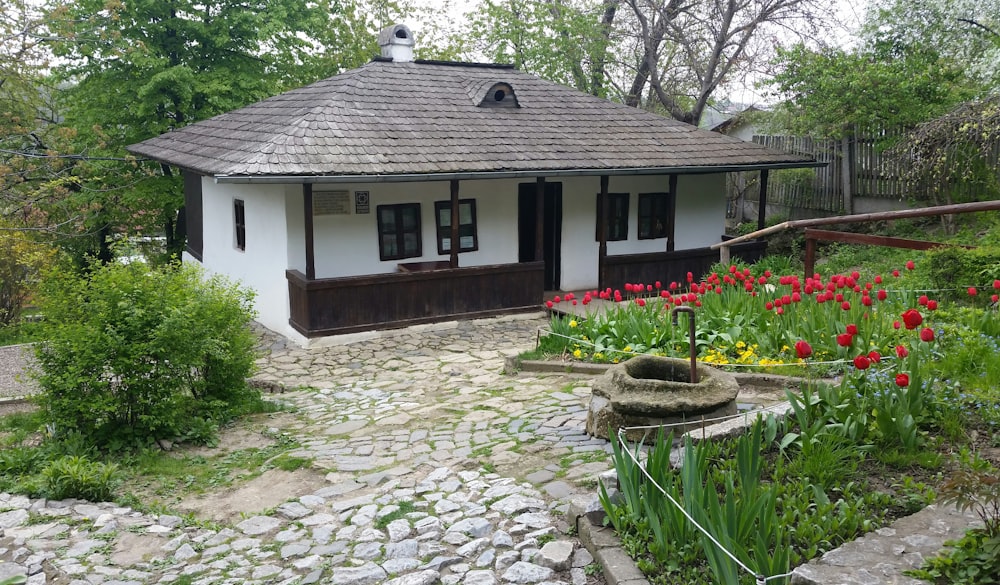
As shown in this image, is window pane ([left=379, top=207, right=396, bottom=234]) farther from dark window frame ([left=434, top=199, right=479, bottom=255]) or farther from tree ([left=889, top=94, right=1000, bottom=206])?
tree ([left=889, top=94, right=1000, bottom=206])

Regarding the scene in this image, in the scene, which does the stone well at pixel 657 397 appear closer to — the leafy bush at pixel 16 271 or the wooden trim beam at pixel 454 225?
the wooden trim beam at pixel 454 225

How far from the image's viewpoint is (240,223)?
568 inches

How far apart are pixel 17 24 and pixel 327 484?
1192 centimetres

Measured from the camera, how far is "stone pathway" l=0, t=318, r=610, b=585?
4879 millimetres

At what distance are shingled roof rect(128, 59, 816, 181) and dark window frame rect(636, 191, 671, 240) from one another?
3.32 feet

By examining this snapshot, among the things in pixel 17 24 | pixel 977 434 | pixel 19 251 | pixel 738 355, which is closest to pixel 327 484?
pixel 738 355

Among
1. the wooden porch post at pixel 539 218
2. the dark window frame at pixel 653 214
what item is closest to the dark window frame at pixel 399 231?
the wooden porch post at pixel 539 218

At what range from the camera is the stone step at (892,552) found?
356 centimetres

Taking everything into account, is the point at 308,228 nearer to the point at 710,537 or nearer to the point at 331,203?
the point at 331,203

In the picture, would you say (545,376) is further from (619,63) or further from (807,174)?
(619,63)

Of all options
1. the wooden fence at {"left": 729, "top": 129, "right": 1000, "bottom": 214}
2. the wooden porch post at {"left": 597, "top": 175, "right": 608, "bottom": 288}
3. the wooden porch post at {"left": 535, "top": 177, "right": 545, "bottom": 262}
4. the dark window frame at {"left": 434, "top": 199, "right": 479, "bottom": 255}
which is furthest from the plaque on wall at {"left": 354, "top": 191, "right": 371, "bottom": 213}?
the wooden fence at {"left": 729, "top": 129, "right": 1000, "bottom": 214}

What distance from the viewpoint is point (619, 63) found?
81.9 feet

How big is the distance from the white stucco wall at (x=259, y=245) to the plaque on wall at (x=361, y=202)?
0.97 metres

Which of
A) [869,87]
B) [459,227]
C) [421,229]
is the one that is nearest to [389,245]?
[421,229]
